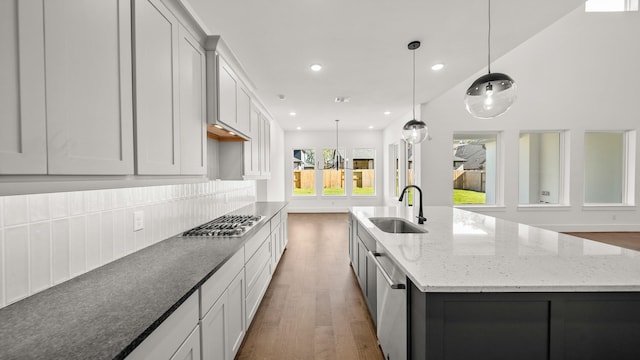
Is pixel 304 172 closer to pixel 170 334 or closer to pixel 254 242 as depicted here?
pixel 254 242

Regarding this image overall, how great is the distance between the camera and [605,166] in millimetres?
5914

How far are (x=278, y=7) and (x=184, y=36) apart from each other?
94 cm

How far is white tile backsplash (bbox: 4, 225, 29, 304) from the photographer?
96cm

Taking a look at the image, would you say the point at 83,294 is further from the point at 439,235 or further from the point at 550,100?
the point at 550,100

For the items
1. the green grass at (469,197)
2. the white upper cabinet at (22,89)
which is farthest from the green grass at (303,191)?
the white upper cabinet at (22,89)

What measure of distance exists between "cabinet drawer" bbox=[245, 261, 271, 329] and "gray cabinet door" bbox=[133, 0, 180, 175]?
4.10 ft

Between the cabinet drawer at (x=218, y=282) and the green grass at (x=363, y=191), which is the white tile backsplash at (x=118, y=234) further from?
the green grass at (x=363, y=191)

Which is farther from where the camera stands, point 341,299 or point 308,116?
point 308,116

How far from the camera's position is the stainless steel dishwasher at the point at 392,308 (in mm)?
1359

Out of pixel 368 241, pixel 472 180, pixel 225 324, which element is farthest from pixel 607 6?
pixel 225 324

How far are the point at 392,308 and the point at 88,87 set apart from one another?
5.94 ft

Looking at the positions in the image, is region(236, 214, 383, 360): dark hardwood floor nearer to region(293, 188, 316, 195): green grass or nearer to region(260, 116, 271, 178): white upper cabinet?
region(260, 116, 271, 178): white upper cabinet

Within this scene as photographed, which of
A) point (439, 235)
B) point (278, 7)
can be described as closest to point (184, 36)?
point (278, 7)

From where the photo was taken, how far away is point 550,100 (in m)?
5.73
